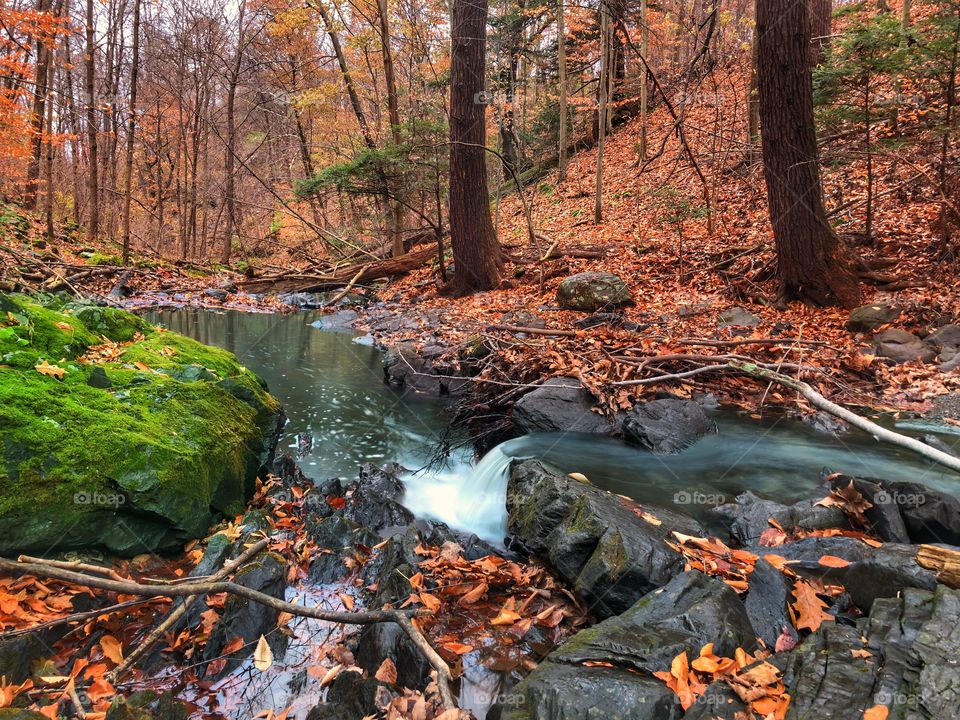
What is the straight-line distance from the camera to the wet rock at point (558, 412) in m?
6.90

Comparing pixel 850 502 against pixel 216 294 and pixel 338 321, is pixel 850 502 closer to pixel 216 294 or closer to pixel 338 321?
pixel 338 321

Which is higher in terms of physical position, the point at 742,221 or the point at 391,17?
the point at 391,17

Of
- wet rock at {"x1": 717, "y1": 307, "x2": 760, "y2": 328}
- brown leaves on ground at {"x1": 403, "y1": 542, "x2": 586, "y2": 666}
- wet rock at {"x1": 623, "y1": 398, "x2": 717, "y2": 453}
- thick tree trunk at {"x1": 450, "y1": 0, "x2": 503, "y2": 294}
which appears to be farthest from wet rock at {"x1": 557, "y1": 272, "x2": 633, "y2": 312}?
brown leaves on ground at {"x1": 403, "y1": 542, "x2": 586, "y2": 666}

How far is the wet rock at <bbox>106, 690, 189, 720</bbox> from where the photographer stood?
261 cm

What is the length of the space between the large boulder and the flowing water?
196cm

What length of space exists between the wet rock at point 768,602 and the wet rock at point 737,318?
642 centimetres

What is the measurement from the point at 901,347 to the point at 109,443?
9375 millimetres

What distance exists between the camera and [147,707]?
9.15 feet

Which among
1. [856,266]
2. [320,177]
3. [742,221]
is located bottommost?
[856,266]

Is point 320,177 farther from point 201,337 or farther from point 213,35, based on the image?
point 213,35

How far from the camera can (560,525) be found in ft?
13.8

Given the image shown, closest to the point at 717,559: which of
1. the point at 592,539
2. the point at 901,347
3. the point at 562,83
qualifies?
the point at 592,539

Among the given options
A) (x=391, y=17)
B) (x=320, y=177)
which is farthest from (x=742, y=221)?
(x=391, y=17)

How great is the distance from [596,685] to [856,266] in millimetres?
9417
